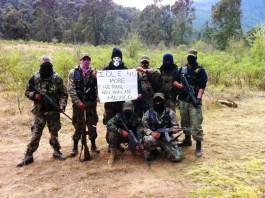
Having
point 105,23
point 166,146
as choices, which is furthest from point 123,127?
point 105,23

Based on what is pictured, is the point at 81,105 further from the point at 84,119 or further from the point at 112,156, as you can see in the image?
the point at 112,156

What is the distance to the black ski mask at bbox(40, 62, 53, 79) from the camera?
6.96m

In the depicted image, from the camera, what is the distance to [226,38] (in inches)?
1640

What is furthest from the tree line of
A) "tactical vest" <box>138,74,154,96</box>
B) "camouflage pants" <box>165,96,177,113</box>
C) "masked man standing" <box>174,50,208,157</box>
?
"tactical vest" <box>138,74,154,96</box>

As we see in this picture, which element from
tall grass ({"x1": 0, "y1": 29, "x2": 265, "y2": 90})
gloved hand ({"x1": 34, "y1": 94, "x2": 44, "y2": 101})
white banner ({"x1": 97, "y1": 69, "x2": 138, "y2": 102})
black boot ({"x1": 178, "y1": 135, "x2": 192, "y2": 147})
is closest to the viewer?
gloved hand ({"x1": 34, "y1": 94, "x2": 44, "y2": 101})

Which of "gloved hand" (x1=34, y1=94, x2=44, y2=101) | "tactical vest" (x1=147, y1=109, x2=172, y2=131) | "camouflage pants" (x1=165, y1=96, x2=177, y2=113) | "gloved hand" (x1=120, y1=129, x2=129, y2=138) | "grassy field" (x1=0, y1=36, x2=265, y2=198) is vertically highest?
"gloved hand" (x1=34, y1=94, x2=44, y2=101)

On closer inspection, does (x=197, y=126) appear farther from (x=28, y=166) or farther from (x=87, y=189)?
(x=28, y=166)

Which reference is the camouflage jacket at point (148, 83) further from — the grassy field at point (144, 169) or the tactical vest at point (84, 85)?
the grassy field at point (144, 169)

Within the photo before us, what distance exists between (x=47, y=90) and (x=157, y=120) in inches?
74.6

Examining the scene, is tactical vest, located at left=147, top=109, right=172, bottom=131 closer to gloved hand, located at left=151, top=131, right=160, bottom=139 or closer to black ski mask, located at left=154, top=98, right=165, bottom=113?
black ski mask, located at left=154, top=98, right=165, bottom=113

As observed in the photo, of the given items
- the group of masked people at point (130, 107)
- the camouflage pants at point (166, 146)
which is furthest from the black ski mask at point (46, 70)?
the camouflage pants at point (166, 146)

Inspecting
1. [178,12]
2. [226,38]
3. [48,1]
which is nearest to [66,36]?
[48,1]

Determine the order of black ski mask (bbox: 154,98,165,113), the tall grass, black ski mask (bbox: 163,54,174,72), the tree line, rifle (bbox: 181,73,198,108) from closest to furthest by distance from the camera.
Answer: black ski mask (bbox: 154,98,165,113), rifle (bbox: 181,73,198,108), black ski mask (bbox: 163,54,174,72), the tall grass, the tree line

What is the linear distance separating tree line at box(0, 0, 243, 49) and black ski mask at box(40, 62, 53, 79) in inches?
1420
